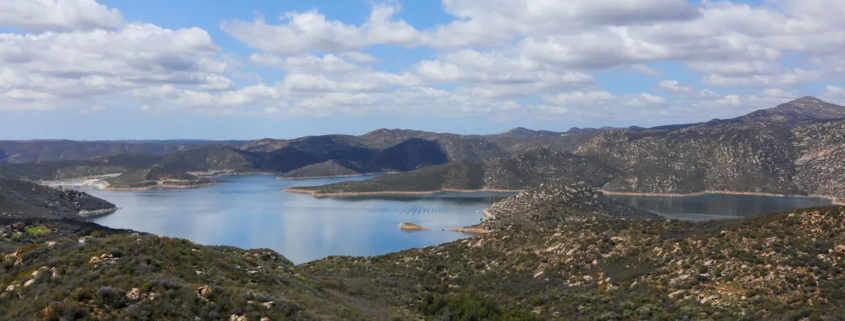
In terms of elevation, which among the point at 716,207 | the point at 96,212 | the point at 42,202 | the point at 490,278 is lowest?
the point at 96,212

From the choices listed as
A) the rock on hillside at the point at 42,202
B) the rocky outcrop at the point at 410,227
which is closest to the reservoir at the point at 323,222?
the rocky outcrop at the point at 410,227

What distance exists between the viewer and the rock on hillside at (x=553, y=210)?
11975 centimetres

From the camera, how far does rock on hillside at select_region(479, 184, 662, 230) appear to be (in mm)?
119750

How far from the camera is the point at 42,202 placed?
6137 inches

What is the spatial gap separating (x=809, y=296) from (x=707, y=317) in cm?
702

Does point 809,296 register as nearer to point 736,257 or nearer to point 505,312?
point 736,257

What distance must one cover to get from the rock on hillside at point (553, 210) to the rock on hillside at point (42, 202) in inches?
4451

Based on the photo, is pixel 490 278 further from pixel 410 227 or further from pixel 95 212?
pixel 95 212

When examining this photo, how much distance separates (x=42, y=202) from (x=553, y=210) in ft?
489

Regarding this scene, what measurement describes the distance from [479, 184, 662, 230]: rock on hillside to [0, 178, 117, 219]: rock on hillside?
113 metres

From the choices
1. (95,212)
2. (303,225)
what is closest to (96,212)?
(95,212)

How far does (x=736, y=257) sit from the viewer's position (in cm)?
3822

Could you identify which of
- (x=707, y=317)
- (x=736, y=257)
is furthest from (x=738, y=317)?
(x=736, y=257)

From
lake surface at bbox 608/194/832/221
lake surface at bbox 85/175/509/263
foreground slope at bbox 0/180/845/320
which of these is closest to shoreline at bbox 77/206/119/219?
lake surface at bbox 85/175/509/263
